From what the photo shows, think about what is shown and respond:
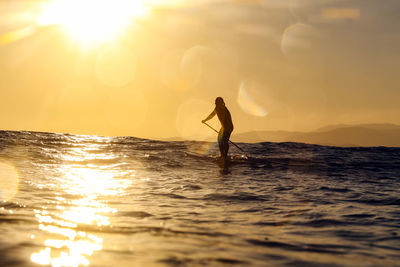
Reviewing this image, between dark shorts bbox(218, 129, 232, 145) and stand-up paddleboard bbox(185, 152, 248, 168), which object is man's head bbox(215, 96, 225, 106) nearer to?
dark shorts bbox(218, 129, 232, 145)

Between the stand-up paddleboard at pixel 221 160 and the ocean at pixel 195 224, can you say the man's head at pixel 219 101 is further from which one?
the ocean at pixel 195 224

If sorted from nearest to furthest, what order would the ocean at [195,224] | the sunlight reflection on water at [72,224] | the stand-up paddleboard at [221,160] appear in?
the sunlight reflection on water at [72,224], the ocean at [195,224], the stand-up paddleboard at [221,160]

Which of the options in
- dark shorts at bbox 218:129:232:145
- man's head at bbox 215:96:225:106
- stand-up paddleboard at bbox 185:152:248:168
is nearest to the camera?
man's head at bbox 215:96:225:106

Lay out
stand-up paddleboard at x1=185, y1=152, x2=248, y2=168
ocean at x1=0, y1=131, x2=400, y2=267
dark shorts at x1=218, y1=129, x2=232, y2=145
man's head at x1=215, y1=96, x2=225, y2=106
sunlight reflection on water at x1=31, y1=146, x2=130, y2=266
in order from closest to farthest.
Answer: sunlight reflection on water at x1=31, y1=146, x2=130, y2=266, ocean at x1=0, y1=131, x2=400, y2=267, man's head at x1=215, y1=96, x2=225, y2=106, dark shorts at x1=218, y1=129, x2=232, y2=145, stand-up paddleboard at x1=185, y1=152, x2=248, y2=168

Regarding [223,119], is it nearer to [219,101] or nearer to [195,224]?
[219,101]

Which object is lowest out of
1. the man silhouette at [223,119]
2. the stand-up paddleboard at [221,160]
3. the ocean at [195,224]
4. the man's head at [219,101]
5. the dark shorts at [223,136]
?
the ocean at [195,224]

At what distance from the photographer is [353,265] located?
11.0ft

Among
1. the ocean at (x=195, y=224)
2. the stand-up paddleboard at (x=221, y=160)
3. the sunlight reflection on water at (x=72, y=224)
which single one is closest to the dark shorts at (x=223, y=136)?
the stand-up paddleboard at (x=221, y=160)

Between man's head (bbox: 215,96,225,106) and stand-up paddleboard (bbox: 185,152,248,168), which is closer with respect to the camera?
man's head (bbox: 215,96,225,106)

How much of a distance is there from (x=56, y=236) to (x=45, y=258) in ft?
2.65

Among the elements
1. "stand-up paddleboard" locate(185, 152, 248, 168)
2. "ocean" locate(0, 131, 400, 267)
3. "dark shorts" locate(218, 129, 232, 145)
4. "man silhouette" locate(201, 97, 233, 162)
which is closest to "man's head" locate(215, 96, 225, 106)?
"man silhouette" locate(201, 97, 233, 162)

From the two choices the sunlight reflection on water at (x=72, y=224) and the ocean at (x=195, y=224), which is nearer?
the sunlight reflection on water at (x=72, y=224)

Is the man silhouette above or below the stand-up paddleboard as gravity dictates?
above

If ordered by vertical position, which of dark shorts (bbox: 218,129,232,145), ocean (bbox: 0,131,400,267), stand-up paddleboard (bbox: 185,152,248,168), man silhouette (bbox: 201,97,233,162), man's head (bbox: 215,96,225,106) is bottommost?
ocean (bbox: 0,131,400,267)
